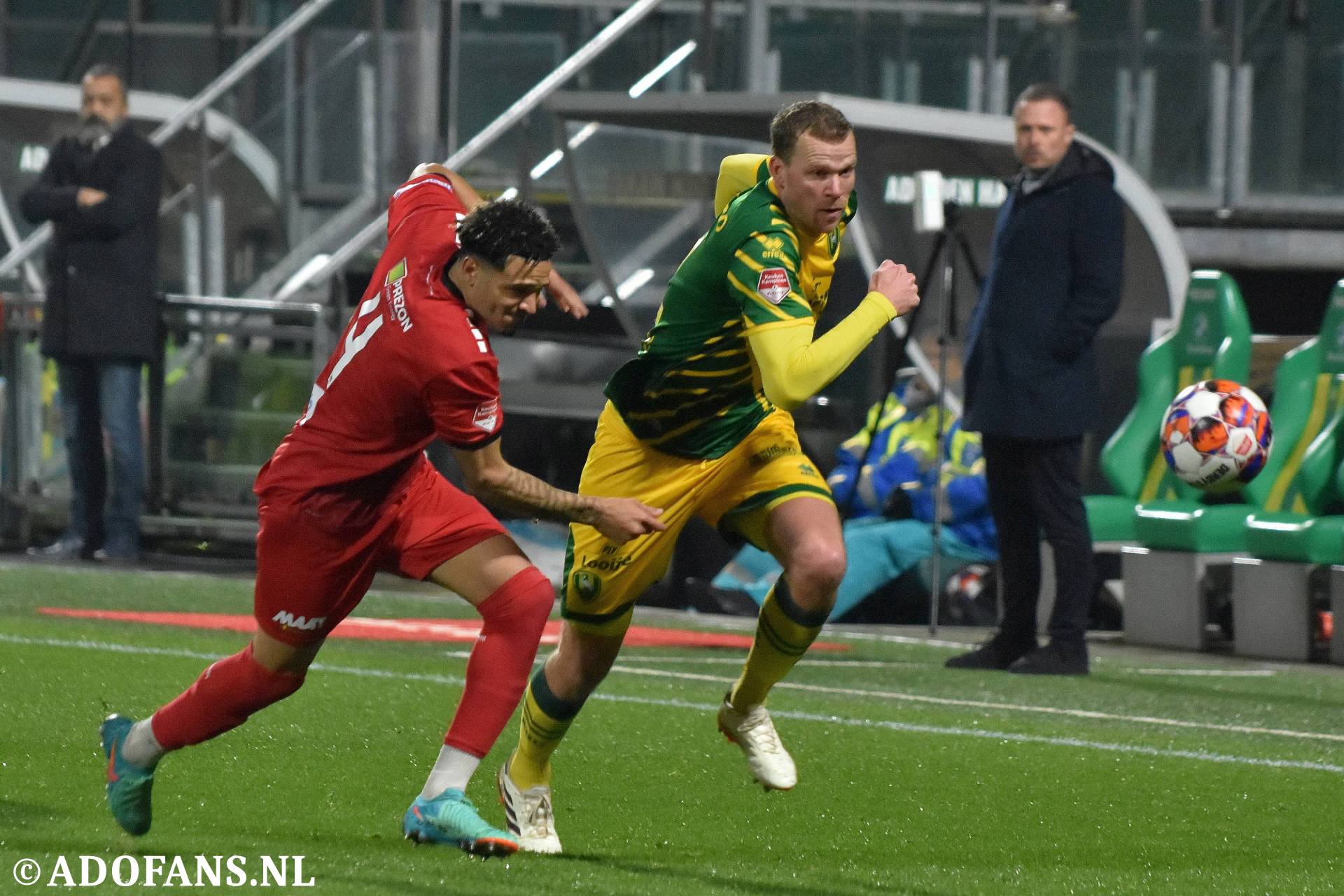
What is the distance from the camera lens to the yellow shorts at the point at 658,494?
6426 mm

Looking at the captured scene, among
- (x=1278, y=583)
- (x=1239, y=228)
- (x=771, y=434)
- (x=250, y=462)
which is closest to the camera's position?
(x=771, y=434)

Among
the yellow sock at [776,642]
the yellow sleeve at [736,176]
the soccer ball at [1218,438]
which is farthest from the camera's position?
the soccer ball at [1218,438]

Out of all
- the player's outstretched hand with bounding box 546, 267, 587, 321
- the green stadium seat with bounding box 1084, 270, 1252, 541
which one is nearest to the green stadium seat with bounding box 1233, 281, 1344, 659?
the green stadium seat with bounding box 1084, 270, 1252, 541

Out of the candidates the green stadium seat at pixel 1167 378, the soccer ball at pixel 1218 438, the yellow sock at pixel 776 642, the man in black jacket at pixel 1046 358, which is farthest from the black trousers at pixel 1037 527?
the yellow sock at pixel 776 642

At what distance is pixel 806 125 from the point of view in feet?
20.6

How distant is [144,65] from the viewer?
21734mm

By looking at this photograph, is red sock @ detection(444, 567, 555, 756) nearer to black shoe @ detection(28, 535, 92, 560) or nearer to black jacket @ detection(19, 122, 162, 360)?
black jacket @ detection(19, 122, 162, 360)

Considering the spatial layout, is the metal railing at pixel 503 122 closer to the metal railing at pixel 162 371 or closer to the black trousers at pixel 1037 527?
the metal railing at pixel 162 371

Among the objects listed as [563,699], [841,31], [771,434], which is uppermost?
[841,31]

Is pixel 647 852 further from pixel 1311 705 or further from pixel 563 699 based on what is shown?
pixel 1311 705

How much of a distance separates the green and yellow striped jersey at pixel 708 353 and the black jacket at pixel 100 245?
7381 millimetres

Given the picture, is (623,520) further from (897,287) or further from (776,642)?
(776,642)

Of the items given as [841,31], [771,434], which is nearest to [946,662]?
[771,434]

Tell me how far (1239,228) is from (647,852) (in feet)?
46.0
